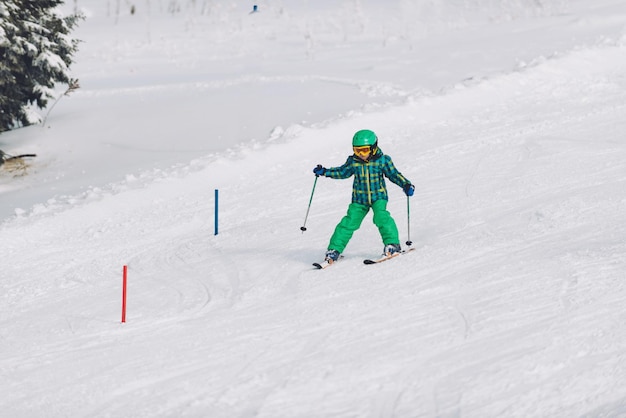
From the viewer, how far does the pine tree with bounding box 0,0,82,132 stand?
714 inches

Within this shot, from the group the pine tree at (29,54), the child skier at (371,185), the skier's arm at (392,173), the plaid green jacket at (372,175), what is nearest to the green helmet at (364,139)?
the child skier at (371,185)

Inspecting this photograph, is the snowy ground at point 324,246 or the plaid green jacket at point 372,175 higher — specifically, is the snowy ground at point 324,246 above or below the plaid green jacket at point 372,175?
below

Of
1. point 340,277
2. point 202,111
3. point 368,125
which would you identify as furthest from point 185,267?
point 202,111

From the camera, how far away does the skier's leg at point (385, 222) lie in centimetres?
998

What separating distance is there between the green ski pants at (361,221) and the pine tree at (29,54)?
10.1m

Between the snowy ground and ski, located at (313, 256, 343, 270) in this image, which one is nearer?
the snowy ground

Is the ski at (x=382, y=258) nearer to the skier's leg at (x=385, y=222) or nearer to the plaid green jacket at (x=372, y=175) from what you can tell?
the skier's leg at (x=385, y=222)

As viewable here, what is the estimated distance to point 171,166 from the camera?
1638 centimetres

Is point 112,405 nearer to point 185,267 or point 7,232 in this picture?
point 185,267

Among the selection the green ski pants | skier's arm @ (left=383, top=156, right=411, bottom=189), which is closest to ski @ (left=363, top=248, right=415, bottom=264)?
the green ski pants

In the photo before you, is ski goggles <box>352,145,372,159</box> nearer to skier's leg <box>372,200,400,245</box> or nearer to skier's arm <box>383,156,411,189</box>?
A: skier's arm <box>383,156,411,189</box>

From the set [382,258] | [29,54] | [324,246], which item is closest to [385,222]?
[382,258]

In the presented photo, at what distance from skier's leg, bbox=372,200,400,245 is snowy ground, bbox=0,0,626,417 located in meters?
0.36

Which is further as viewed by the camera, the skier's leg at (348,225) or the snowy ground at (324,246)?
the skier's leg at (348,225)
